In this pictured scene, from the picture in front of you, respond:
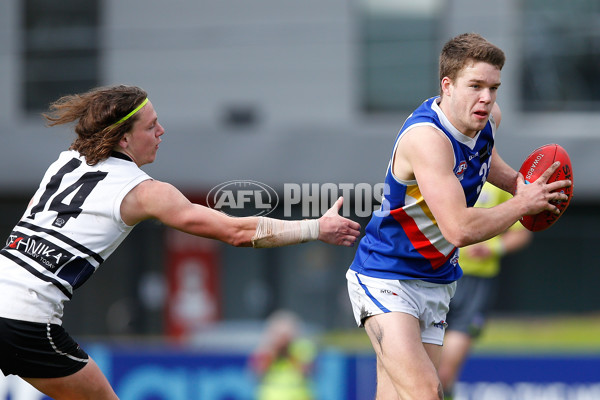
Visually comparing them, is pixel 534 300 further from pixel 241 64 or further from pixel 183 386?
pixel 183 386

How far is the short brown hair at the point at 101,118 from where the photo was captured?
416cm

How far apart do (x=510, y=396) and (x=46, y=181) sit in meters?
5.75

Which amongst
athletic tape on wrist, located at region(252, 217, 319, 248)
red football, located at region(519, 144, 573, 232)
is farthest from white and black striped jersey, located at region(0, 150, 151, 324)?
red football, located at region(519, 144, 573, 232)

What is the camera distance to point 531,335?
13.2 metres

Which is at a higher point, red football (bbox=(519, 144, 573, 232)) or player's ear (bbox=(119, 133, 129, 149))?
player's ear (bbox=(119, 133, 129, 149))

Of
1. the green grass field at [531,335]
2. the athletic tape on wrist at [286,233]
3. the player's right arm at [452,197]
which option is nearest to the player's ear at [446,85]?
the player's right arm at [452,197]

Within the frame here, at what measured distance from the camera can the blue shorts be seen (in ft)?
13.2

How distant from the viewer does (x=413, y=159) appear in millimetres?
4152

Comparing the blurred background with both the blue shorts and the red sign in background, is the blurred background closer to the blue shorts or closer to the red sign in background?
the red sign in background

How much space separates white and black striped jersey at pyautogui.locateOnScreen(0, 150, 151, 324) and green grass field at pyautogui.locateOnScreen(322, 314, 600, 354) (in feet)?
25.0

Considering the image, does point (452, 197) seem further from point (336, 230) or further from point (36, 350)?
point (36, 350)

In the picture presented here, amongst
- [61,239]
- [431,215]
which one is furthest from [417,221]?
[61,239]

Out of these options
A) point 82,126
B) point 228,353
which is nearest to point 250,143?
point 228,353

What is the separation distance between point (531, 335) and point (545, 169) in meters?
9.31
